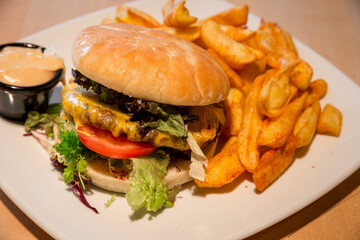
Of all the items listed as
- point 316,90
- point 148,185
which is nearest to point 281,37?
point 316,90

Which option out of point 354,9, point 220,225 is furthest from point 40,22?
point 354,9

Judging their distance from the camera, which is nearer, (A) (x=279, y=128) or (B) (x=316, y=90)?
(A) (x=279, y=128)

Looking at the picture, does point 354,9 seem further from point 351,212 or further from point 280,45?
point 351,212

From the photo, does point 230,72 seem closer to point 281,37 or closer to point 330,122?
point 281,37

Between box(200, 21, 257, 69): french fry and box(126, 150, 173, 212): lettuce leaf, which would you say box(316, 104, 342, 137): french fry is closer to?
box(200, 21, 257, 69): french fry

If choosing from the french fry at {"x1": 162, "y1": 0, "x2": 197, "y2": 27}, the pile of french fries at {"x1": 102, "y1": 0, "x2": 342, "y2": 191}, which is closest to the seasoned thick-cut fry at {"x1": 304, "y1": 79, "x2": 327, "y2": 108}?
the pile of french fries at {"x1": 102, "y1": 0, "x2": 342, "y2": 191}
